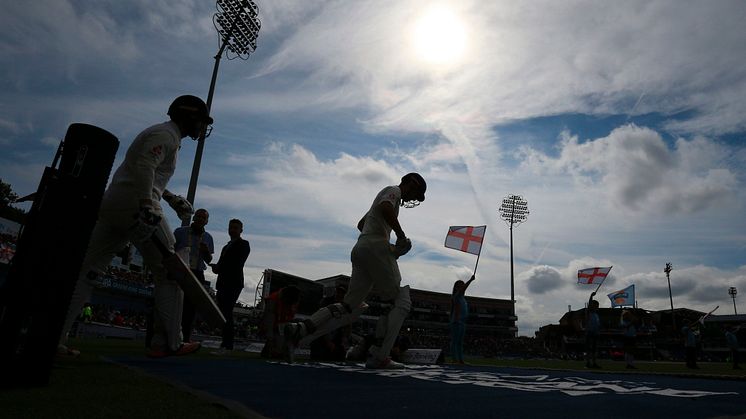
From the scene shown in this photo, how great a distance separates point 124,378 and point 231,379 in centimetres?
68

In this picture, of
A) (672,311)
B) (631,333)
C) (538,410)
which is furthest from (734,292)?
(538,410)

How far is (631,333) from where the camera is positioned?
12.6 m

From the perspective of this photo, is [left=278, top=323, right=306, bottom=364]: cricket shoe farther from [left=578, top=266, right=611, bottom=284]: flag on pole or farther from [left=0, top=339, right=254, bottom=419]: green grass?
[left=578, top=266, right=611, bottom=284]: flag on pole

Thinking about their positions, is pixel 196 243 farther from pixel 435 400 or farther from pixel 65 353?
pixel 435 400

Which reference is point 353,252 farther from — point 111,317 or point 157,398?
point 111,317

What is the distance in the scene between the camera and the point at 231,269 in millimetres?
7230

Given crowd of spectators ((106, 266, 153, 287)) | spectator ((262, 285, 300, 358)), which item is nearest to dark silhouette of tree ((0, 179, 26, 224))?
crowd of spectators ((106, 266, 153, 287))

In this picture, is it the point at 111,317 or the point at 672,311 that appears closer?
the point at 111,317

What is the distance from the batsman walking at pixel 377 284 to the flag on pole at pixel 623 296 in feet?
97.9

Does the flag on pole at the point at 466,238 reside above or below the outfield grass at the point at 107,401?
above

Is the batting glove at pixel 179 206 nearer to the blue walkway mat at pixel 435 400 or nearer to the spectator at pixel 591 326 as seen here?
the blue walkway mat at pixel 435 400

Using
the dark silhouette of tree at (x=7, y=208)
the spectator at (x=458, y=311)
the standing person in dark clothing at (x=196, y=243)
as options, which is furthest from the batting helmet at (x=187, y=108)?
the dark silhouette of tree at (x=7, y=208)

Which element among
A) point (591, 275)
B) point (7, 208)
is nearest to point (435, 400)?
point (591, 275)

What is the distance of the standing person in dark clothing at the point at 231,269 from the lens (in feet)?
23.5
